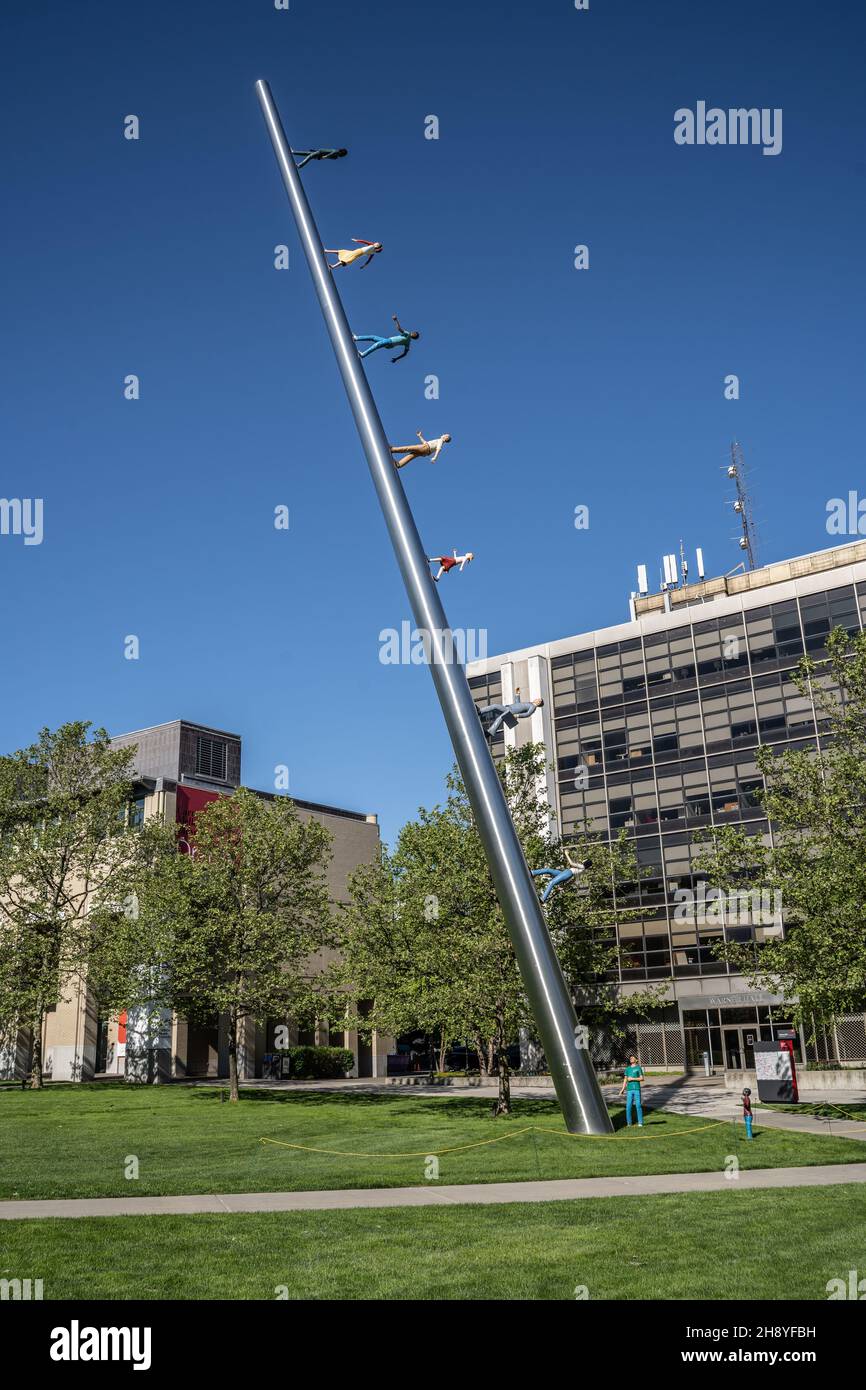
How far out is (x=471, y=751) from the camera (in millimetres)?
10070

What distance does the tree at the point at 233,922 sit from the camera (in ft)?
110

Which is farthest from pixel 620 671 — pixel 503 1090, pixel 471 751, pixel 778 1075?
pixel 471 751

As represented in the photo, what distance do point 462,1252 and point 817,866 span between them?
18.0m

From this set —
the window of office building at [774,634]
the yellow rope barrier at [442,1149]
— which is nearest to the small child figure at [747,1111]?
the yellow rope barrier at [442,1149]

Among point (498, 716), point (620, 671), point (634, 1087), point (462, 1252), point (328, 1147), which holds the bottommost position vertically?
point (328, 1147)

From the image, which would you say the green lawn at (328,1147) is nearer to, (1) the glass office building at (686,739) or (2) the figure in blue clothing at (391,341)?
(2) the figure in blue clothing at (391,341)

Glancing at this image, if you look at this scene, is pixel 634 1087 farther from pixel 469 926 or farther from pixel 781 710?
pixel 781 710

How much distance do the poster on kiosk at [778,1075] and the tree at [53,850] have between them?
22488 millimetres

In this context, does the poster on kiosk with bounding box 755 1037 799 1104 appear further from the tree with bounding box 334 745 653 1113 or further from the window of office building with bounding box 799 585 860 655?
the window of office building with bounding box 799 585 860 655

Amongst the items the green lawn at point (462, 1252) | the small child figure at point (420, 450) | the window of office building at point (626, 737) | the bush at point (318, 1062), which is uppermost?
the window of office building at point (626, 737)

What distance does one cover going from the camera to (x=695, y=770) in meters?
54.7

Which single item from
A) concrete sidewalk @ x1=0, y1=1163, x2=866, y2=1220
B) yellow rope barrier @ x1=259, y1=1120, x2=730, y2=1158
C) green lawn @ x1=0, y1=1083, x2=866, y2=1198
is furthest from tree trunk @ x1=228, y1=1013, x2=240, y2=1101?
concrete sidewalk @ x1=0, y1=1163, x2=866, y2=1220

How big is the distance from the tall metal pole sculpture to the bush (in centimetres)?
4448
